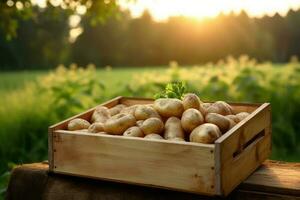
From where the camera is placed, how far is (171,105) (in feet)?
8.45

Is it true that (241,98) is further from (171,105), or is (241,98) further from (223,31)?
(223,31)

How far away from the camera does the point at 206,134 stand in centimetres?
227

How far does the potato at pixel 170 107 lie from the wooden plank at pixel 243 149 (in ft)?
1.04

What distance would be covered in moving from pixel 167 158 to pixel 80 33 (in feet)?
124

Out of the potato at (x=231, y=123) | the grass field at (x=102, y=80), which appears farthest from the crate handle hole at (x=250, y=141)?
the grass field at (x=102, y=80)

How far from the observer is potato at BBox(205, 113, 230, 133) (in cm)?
244

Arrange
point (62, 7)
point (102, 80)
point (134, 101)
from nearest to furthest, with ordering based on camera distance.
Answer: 1. point (134, 101)
2. point (62, 7)
3. point (102, 80)

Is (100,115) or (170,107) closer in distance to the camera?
(170,107)

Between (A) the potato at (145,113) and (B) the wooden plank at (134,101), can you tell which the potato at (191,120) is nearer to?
(A) the potato at (145,113)

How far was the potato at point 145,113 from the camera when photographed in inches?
102

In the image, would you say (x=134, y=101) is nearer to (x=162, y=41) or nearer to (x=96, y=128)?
(x=96, y=128)

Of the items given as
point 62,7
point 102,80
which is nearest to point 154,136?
point 62,7

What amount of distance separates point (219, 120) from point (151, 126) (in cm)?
32

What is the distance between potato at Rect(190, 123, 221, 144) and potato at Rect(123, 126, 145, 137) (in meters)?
0.28
